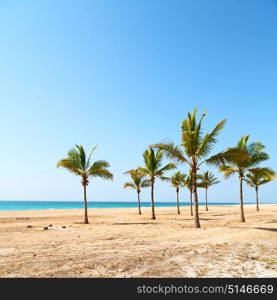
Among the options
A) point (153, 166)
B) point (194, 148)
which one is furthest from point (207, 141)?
point (153, 166)

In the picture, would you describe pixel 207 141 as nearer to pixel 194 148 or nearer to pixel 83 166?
pixel 194 148

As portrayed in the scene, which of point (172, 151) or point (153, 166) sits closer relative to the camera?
point (172, 151)

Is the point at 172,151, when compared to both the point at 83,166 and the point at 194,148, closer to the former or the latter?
the point at 194,148

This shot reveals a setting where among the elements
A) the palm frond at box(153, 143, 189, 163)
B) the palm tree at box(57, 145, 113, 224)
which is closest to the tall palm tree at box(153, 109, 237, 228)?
the palm frond at box(153, 143, 189, 163)

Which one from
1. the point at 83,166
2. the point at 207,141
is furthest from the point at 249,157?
the point at 83,166

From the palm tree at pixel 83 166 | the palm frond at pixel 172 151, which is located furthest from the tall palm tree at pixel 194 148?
the palm tree at pixel 83 166

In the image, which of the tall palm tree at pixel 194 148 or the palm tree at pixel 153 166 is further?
the palm tree at pixel 153 166

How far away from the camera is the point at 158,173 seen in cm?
2283

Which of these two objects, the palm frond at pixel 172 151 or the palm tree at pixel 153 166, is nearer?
the palm frond at pixel 172 151

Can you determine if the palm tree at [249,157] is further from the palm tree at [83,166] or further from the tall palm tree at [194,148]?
the palm tree at [83,166]

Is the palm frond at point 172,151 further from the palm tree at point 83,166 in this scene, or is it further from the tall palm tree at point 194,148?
the palm tree at point 83,166
